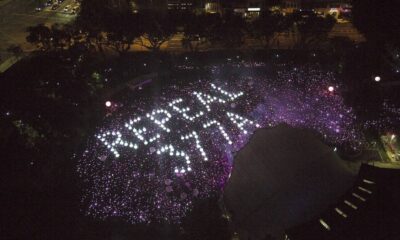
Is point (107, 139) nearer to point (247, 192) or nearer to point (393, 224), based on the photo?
point (247, 192)

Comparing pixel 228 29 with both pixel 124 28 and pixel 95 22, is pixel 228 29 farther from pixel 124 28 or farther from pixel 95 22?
pixel 95 22

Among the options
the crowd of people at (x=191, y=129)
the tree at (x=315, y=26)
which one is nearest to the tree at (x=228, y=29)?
the crowd of people at (x=191, y=129)

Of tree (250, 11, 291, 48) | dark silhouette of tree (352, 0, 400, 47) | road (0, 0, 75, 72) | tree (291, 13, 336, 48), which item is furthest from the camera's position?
road (0, 0, 75, 72)

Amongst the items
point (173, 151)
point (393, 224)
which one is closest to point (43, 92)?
point (173, 151)

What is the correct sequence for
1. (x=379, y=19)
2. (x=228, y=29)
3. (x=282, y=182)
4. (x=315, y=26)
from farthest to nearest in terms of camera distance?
(x=228, y=29) → (x=315, y=26) → (x=379, y=19) → (x=282, y=182)

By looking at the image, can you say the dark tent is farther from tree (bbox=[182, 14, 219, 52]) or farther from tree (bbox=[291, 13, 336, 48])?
tree (bbox=[182, 14, 219, 52])

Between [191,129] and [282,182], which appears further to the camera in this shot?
[191,129]

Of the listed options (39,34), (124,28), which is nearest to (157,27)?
(124,28)

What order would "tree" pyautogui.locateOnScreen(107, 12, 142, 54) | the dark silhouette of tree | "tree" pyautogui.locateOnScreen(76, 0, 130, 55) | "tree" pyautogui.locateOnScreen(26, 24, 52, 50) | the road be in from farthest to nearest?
the road < "tree" pyautogui.locateOnScreen(76, 0, 130, 55) < "tree" pyautogui.locateOnScreen(107, 12, 142, 54) < "tree" pyautogui.locateOnScreen(26, 24, 52, 50) < the dark silhouette of tree

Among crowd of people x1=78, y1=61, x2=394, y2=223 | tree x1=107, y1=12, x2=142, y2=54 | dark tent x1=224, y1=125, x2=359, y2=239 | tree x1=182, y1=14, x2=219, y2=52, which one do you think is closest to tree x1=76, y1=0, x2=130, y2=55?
tree x1=107, y1=12, x2=142, y2=54
